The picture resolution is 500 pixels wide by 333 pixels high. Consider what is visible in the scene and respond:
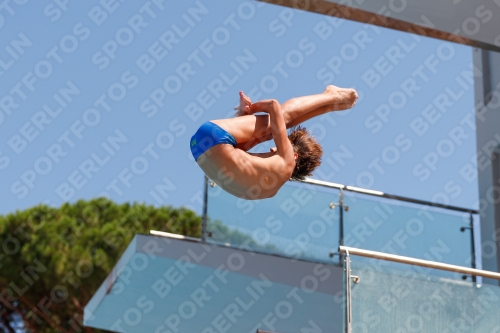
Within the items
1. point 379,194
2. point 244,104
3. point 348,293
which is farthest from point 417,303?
point 379,194

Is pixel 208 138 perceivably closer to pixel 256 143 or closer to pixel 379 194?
pixel 256 143

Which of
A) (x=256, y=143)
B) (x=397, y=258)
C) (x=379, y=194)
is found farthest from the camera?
(x=379, y=194)

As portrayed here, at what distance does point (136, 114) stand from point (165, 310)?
5.71 metres

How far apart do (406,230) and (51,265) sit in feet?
35.8

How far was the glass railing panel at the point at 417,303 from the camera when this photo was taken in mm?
4219

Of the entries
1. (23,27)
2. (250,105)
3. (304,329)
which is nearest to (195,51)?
(23,27)

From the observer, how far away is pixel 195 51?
920 cm

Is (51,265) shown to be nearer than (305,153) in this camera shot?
No

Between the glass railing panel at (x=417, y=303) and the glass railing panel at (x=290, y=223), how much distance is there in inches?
89.1

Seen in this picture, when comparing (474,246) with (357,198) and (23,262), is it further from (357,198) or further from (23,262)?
(23,262)

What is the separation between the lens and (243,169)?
11.7ft

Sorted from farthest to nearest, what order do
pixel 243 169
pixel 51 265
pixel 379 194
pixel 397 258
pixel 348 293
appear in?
pixel 51 265 → pixel 379 194 → pixel 397 258 → pixel 348 293 → pixel 243 169

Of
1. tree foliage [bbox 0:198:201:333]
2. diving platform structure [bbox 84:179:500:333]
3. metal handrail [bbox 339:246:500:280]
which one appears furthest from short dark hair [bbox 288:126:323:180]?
tree foliage [bbox 0:198:201:333]

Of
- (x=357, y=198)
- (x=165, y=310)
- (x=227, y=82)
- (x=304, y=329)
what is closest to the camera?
(x=357, y=198)
